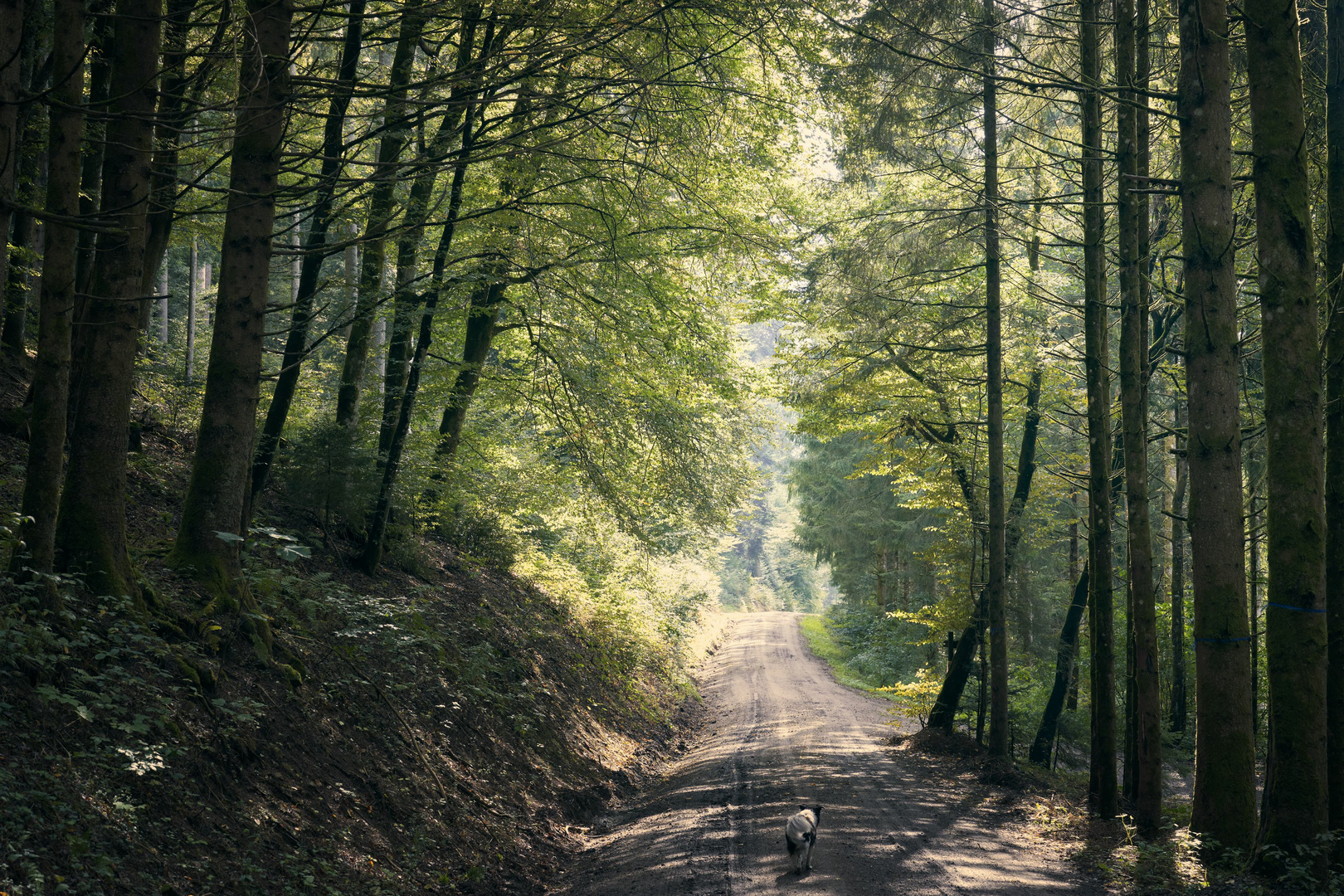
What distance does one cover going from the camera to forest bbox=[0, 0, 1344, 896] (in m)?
5.36

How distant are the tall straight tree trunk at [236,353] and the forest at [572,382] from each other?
1.5 inches

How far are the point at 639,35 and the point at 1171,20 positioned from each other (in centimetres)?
599

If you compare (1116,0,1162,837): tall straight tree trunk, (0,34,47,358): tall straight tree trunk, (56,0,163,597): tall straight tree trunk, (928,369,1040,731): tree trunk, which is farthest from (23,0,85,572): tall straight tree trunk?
(928,369,1040,731): tree trunk

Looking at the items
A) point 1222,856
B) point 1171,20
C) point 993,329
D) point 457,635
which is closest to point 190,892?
point 457,635

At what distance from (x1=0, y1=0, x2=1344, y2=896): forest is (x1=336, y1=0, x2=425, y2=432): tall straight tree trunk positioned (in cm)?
8

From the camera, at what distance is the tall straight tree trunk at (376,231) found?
25.9ft

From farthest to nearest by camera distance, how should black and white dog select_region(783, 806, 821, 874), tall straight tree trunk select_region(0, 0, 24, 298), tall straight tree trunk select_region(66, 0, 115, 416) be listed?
tall straight tree trunk select_region(66, 0, 115, 416) → black and white dog select_region(783, 806, 821, 874) → tall straight tree trunk select_region(0, 0, 24, 298)

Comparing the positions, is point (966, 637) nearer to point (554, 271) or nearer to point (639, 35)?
point (554, 271)

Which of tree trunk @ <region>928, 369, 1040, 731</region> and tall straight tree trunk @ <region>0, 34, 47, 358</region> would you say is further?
tree trunk @ <region>928, 369, 1040, 731</region>

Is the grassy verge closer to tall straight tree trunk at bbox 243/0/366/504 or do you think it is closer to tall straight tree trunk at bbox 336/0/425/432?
tall straight tree trunk at bbox 336/0/425/432

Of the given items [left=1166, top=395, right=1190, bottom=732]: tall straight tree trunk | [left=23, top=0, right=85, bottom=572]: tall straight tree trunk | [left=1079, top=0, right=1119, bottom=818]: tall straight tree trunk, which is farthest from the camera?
[left=1166, top=395, right=1190, bottom=732]: tall straight tree trunk

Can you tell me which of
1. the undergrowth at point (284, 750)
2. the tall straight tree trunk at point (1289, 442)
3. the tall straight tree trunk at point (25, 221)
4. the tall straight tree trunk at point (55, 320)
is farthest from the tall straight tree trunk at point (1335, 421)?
the tall straight tree trunk at point (25, 221)

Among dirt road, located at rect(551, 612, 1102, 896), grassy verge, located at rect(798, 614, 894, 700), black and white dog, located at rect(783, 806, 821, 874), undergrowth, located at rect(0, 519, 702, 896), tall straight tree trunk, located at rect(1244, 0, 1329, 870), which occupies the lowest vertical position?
grassy verge, located at rect(798, 614, 894, 700)

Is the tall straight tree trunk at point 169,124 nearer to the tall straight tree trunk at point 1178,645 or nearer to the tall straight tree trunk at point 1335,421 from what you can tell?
the tall straight tree trunk at point 1335,421
